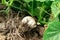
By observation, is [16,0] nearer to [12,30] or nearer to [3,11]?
[3,11]

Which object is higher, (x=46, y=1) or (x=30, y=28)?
(x=46, y=1)

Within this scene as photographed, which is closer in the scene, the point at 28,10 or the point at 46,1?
the point at 46,1

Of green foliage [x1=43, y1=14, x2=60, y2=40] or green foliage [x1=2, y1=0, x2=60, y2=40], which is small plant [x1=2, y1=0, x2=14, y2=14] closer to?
green foliage [x1=2, y1=0, x2=60, y2=40]

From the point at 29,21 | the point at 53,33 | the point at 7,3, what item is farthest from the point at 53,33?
the point at 7,3

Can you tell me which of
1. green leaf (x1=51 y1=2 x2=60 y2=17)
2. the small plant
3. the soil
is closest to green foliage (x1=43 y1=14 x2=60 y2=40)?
green leaf (x1=51 y1=2 x2=60 y2=17)

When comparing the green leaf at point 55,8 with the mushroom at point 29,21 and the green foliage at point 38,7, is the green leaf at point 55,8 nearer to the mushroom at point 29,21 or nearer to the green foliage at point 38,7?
the green foliage at point 38,7

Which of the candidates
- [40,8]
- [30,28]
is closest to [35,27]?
[30,28]

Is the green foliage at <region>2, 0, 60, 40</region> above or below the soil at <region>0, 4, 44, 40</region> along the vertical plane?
above

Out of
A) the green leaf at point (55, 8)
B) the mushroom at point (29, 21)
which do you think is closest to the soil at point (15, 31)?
the mushroom at point (29, 21)

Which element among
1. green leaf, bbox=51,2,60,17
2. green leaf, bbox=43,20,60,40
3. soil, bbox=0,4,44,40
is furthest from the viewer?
soil, bbox=0,4,44,40
